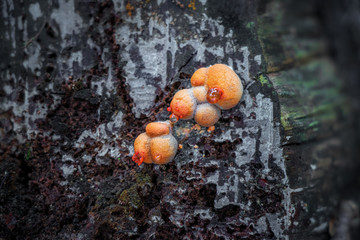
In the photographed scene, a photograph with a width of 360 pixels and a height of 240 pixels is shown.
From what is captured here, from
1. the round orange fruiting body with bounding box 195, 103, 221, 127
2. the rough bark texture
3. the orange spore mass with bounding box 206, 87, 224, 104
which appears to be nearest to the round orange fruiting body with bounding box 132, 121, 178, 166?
the rough bark texture

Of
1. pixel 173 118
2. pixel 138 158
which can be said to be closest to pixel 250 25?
pixel 173 118

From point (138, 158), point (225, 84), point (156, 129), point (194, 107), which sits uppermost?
point (225, 84)

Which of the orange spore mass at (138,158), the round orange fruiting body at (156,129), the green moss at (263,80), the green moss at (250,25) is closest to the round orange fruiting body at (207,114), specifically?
the round orange fruiting body at (156,129)

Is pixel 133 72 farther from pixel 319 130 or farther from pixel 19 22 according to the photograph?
pixel 319 130

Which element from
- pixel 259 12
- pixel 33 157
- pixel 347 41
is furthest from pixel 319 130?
pixel 33 157

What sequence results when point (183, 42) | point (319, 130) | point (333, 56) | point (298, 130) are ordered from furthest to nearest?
point (333, 56) → point (319, 130) → point (183, 42) → point (298, 130)

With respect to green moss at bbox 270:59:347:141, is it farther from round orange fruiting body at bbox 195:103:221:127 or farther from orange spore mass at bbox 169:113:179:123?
orange spore mass at bbox 169:113:179:123

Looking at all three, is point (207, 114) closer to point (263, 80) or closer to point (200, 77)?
point (200, 77)
